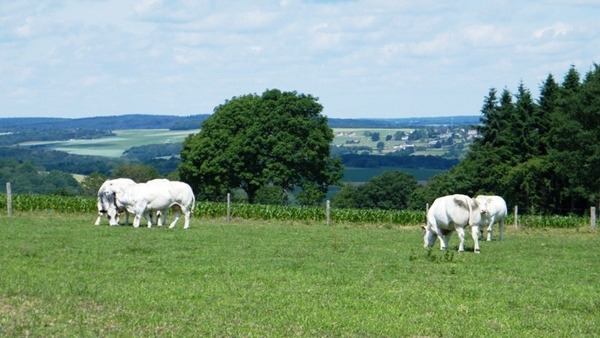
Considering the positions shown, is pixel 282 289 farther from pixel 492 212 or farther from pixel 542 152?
pixel 542 152

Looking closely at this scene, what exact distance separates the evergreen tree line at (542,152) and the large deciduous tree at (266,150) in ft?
38.1

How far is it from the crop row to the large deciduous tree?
2543cm

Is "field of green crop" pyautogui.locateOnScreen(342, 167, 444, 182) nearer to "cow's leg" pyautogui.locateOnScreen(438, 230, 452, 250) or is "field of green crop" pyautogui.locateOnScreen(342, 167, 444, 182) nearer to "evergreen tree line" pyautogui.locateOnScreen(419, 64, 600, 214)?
"evergreen tree line" pyautogui.locateOnScreen(419, 64, 600, 214)

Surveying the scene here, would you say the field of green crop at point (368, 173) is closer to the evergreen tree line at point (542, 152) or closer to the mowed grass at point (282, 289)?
the evergreen tree line at point (542, 152)

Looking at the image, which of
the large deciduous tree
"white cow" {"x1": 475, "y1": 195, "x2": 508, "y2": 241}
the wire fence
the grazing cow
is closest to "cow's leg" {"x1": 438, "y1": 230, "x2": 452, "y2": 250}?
"white cow" {"x1": 475, "y1": 195, "x2": 508, "y2": 241}

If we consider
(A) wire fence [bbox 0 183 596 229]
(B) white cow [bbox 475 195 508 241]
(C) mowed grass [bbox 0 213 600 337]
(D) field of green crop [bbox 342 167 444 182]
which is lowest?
(D) field of green crop [bbox 342 167 444 182]

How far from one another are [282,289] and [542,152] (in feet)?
202

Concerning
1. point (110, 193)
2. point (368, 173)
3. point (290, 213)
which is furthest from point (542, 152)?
point (368, 173)

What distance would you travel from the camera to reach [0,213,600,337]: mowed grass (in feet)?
42.4

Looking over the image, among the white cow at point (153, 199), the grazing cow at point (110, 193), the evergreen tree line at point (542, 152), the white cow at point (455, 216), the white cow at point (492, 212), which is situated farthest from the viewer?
the evergreen tree line at point (542, 152)

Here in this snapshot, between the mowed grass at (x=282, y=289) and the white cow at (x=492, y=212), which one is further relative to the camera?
the white cow at (x=492, y=212)

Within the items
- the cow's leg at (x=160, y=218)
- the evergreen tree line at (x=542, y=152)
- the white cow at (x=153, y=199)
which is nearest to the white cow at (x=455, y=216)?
the white cow at (x=153, y=199)

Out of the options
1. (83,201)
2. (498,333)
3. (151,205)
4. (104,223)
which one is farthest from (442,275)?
(83,201)

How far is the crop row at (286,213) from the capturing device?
4600 cm
